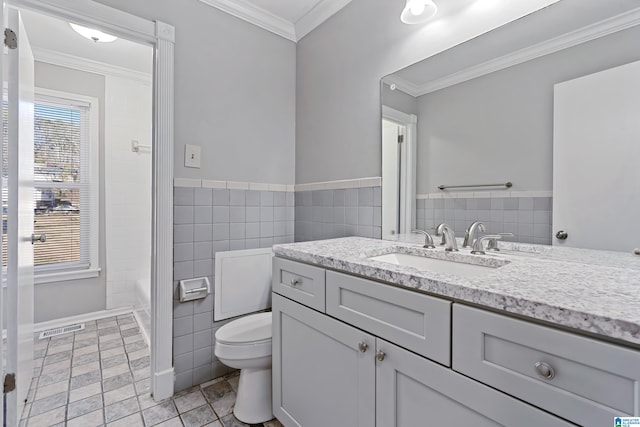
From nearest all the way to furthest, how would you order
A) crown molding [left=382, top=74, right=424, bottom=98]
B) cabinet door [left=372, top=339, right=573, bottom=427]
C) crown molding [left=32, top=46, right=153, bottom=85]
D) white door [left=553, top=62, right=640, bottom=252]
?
1. cabinet door [left=372, top=339, right=573, bottom=427]
2. white door [left=553, top=62, right=640, bottom=252]
3. crown molding [left=382, top=74, right=424, bottom=98]
4. crown molding [left=32, top=46, right=153, bottom=85]

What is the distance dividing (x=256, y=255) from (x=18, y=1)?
1.67 meters

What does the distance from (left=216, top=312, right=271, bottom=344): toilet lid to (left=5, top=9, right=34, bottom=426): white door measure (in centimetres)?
88

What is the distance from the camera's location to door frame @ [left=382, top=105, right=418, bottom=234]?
5.11 ft

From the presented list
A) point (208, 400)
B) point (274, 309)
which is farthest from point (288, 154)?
point (208, 400)

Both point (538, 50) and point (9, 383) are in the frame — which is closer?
point (538, 50)

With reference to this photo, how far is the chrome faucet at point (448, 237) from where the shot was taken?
131 centimetres

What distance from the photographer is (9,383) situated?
4.24 feet

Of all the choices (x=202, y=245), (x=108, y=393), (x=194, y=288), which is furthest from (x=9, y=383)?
(x=202, y=245)

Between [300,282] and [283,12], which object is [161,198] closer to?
[300,282]

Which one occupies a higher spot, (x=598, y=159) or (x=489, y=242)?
(x=598, y=159)

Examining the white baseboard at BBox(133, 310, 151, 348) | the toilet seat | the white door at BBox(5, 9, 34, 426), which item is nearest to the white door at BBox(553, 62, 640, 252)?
the toilet seat

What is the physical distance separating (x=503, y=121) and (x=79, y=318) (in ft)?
11.5

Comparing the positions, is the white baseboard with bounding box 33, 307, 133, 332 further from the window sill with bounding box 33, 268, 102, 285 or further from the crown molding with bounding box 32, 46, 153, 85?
the crown molding with bounding box 32, 46, 153, 85

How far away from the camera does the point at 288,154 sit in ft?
7.29
